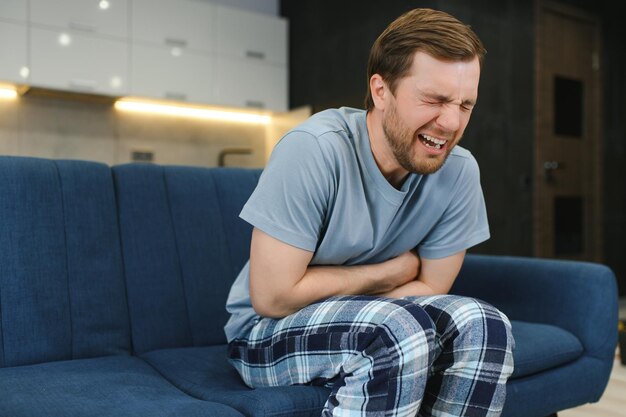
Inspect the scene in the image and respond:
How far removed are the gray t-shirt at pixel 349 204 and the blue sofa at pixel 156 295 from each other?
27cm

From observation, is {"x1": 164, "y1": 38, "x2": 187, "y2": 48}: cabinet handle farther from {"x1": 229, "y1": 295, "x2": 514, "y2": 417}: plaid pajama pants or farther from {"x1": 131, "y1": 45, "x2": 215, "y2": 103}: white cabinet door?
{"x1": 229, "y1": 295, "x2": 514, "y2": 417}: plaid pajama pants

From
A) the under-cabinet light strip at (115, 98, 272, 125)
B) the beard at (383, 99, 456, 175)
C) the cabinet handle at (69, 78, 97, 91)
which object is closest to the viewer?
the beard at (383, 99, 456, 175)

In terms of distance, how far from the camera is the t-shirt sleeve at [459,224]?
1.48 meters

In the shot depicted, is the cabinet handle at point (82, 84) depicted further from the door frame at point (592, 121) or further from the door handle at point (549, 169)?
the door handle at point (549, 169)

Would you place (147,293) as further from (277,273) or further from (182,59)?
(182,59)

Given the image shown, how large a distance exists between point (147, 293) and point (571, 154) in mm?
4025

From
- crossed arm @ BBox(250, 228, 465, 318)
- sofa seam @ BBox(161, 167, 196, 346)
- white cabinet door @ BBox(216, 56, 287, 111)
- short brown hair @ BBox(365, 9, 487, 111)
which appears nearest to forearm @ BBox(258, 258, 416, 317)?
crossed arm @ BBox(250, 228, 465, 318)

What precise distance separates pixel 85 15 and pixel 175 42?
1.99ft

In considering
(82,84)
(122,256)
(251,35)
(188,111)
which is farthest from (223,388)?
(251,35)

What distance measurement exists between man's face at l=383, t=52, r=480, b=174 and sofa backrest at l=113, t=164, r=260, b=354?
695 millimetres

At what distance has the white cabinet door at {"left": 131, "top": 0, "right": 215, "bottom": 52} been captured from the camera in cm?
407

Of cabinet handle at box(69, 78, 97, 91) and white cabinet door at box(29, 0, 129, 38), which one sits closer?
white cabinet door at box(29, 0, 129, 38)

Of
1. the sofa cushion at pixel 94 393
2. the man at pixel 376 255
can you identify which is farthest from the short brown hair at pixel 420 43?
the sofa cushion at pixel 94 393

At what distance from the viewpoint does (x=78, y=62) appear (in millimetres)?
3822
